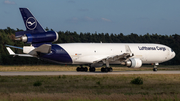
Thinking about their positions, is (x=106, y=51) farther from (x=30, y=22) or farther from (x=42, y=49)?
(x=30, y=22)

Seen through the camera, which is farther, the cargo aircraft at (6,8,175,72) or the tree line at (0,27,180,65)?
the tree line at (0,27,180,65)

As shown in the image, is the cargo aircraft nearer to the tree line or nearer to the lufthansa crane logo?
the lufthansa crane logo

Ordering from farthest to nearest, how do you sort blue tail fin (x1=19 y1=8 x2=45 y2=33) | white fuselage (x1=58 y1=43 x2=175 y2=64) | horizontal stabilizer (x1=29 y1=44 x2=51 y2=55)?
white fuselage (x1=58 y1=43 x2=175 y2=64)
horizontal stabilizer (x1=29 y1=44 x2=51 y2=55)
blue tail fin (x1=19 y1=8 x2=45 y2=33)

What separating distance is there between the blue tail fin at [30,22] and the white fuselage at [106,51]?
625cm

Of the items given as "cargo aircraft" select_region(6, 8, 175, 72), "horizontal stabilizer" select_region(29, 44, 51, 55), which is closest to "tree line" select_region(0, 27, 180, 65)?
"cargo aircraft" select_region(6, 8, 175, 72)

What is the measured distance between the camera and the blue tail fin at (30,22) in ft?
104

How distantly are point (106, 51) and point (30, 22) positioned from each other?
493 inches

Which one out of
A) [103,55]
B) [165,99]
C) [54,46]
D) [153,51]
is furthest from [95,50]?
[165,99]

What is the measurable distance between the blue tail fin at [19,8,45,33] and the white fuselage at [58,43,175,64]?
625 cm

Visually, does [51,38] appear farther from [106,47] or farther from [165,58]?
[165,58]

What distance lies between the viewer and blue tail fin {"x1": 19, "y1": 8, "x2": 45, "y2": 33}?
3184cm

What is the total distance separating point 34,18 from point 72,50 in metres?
7.78

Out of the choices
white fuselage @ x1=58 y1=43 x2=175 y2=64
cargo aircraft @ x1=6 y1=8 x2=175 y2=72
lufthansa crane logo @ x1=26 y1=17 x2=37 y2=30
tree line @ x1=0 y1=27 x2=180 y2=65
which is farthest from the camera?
tree line @ x1=0 y1=27 x2=180 y2=65

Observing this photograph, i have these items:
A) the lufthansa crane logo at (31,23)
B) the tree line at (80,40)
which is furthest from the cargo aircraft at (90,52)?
the tree line at (80,40)
